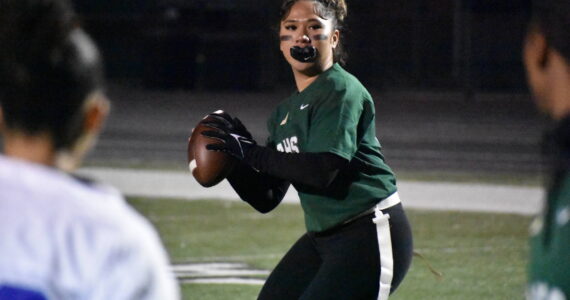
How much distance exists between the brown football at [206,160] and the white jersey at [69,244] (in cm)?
340

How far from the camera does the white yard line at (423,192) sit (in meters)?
12.7

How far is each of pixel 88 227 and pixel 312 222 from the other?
305cm

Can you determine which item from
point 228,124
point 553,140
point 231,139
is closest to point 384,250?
point 231,139

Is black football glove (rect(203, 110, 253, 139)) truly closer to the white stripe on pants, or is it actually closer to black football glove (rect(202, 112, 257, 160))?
black football glove (rect(202, 112, 257, 160))

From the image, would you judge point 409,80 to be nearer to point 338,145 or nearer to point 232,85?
point 232,85

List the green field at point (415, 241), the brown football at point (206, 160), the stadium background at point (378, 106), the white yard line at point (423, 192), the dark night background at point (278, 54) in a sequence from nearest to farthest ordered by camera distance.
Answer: the brown football at point (206, 160) → the green field at point (415, 241) → the stadium background at point (378, 106) → the white yard line at point (423, 192) → the dark night background at point (278, 54)

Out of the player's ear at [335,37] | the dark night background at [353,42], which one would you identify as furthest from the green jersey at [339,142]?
the dark night background at [353,42]

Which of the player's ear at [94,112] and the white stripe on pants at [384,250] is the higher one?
the player's ear at [94,112]

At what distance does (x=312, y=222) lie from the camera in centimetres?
468

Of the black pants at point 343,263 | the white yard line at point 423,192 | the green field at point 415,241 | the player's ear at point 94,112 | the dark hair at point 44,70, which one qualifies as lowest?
the white yard line at point 423,192

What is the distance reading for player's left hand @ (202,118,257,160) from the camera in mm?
4820

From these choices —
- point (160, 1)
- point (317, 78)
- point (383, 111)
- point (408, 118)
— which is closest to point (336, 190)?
point (317, 78)

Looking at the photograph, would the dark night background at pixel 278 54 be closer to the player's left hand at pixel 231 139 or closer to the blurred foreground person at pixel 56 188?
the player's left hand at pixel 231 139

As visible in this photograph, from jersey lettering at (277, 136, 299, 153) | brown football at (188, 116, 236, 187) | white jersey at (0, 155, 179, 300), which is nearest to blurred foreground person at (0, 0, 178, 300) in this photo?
white jersey at (0, 155, 179, 300)
